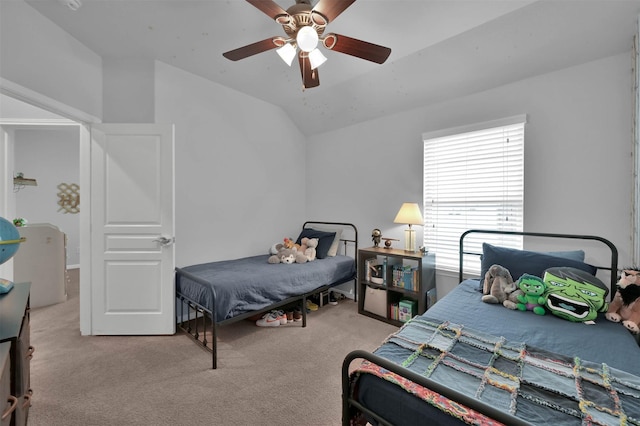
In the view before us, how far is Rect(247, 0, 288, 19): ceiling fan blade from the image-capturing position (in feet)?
5.23

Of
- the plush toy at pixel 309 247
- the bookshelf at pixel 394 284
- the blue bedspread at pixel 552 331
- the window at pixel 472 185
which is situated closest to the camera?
the blue bedspread at pixel 552 331

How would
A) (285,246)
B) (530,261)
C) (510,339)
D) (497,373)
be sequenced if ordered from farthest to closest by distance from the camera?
(285,246) < (530,261) < (510,339) < (497,373)

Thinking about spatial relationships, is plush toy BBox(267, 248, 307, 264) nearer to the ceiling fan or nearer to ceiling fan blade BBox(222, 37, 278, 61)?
the ceiling fan

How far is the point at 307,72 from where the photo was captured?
2.13 m

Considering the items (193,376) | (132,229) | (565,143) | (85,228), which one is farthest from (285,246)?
(565,143)

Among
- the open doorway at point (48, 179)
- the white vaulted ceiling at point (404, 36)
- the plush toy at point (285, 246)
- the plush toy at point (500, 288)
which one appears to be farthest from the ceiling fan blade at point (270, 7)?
the open doorway at point (48, 179)

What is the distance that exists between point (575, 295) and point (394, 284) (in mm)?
1578

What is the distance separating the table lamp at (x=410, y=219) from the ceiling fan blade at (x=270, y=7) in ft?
7.15

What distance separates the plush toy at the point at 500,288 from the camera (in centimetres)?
201

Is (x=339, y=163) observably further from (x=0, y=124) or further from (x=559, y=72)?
(x=0, y=124)

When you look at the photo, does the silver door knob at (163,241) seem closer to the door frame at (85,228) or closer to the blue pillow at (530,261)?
the door frame at (85,228)

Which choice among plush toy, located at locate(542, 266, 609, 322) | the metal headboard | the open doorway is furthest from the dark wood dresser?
the open doorway

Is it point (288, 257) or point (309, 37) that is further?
point (288, 257)

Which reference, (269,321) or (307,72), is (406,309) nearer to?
(269,321)
